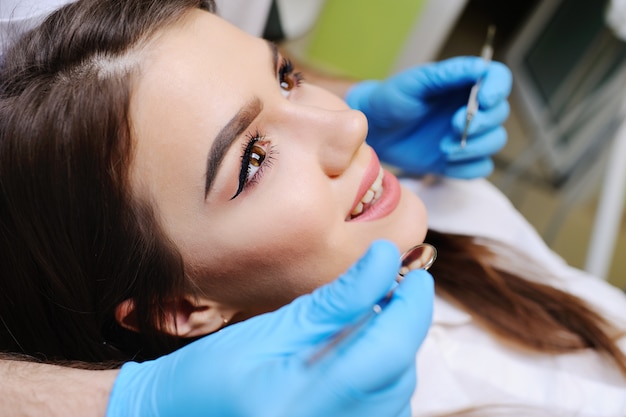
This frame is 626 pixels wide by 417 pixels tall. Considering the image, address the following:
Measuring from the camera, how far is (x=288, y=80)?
850 millimetres

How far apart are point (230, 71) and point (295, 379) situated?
15.3 inches

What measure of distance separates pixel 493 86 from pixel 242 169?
0.58m

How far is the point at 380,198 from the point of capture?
82 centimetres

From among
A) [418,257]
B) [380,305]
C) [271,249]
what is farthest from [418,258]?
[271,249]

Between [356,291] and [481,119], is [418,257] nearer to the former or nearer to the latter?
[356,291]

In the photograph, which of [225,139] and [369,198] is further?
[369,198]

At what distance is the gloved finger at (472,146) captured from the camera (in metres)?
1.06

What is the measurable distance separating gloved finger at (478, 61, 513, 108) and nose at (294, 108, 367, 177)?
1.33ft

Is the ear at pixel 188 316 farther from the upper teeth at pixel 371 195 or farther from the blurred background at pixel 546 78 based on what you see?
the blurred background at pixel 546 78

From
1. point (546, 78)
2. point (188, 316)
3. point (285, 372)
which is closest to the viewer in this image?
point (285, 372)

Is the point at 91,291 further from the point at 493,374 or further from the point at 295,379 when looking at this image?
the point at 493,374

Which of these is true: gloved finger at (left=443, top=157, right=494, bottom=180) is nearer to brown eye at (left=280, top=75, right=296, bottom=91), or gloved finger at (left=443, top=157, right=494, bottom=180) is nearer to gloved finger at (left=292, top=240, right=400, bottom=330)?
brown eye at (left=280, top=75, right=296, bottom=91)

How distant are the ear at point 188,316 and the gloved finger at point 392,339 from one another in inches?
10.8

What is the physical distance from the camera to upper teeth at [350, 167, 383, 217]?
786 millimetres
